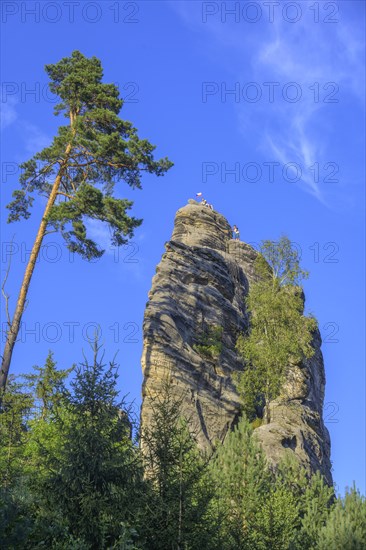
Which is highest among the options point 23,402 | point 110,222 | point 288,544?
point 110,222

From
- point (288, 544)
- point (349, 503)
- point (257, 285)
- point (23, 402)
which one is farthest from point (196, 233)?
point (288, 544)

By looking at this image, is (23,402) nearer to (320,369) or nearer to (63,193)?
(63,193)

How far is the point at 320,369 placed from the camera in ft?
194

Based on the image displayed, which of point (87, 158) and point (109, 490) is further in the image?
point (87, 158)

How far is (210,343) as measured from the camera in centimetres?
4756

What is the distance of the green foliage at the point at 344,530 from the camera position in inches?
989

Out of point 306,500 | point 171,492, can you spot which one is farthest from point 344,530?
point 171,492

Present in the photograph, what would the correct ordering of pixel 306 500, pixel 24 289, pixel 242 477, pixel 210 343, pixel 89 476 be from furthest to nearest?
pixel 210 343 → pixel 24 289 → pixel 306 500 → pixel 242 477 → pixel 89 476

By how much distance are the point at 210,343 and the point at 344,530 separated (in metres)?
22.9

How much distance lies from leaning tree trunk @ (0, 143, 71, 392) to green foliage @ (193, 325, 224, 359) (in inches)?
698

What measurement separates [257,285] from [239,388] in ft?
26.3

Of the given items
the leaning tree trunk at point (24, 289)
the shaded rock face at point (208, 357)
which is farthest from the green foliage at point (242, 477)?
the leaning tree trunk at point (24, 289)

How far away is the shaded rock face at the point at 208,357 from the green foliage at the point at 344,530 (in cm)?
1077

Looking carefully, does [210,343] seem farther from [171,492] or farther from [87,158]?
[171,492]
